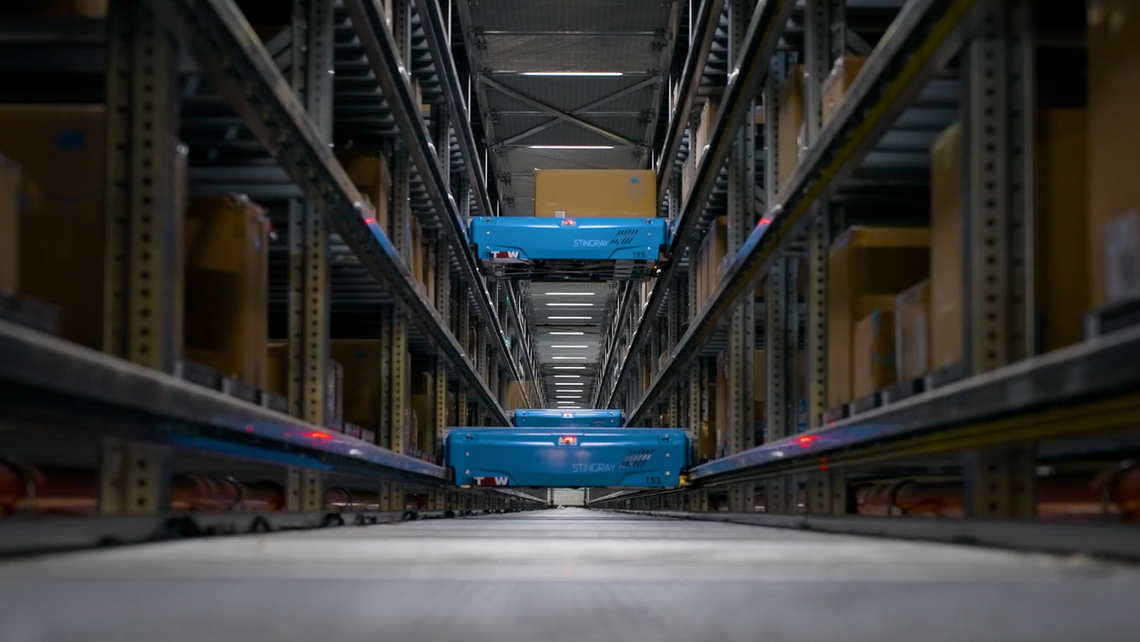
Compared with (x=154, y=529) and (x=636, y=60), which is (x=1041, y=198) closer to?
(x=154, y=529)

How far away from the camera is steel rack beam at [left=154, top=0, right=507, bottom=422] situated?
3.39 metres

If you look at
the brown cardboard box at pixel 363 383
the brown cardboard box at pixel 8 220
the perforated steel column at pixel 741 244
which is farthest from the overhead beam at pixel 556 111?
the brown cardboard box at pixel 8 220

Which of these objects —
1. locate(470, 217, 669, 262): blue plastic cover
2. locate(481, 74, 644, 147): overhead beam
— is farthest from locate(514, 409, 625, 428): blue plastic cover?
locate(470, 217, 669, 262): blue plastic cover

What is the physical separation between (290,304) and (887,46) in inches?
118

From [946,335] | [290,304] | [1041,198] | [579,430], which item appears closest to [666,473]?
[579,430]

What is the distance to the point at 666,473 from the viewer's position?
9508 millimetres

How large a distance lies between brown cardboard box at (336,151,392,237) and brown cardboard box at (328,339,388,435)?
3.06 ft

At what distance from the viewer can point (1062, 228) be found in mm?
2832

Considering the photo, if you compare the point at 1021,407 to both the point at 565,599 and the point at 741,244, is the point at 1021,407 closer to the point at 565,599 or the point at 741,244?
the point at 565,599

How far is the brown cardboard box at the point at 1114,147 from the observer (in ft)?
7.70

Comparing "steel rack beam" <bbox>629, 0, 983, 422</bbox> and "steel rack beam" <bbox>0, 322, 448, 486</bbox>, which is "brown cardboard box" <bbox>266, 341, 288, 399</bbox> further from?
"steel rack beam" <bbox>629, 0, 983, 422</bbox>

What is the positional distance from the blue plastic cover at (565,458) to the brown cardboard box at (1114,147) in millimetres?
7048

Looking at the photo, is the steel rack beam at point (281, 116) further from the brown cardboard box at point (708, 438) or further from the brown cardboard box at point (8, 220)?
the brown cardboard box at point (708, 438)

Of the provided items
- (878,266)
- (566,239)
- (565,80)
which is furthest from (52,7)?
(565,80)
